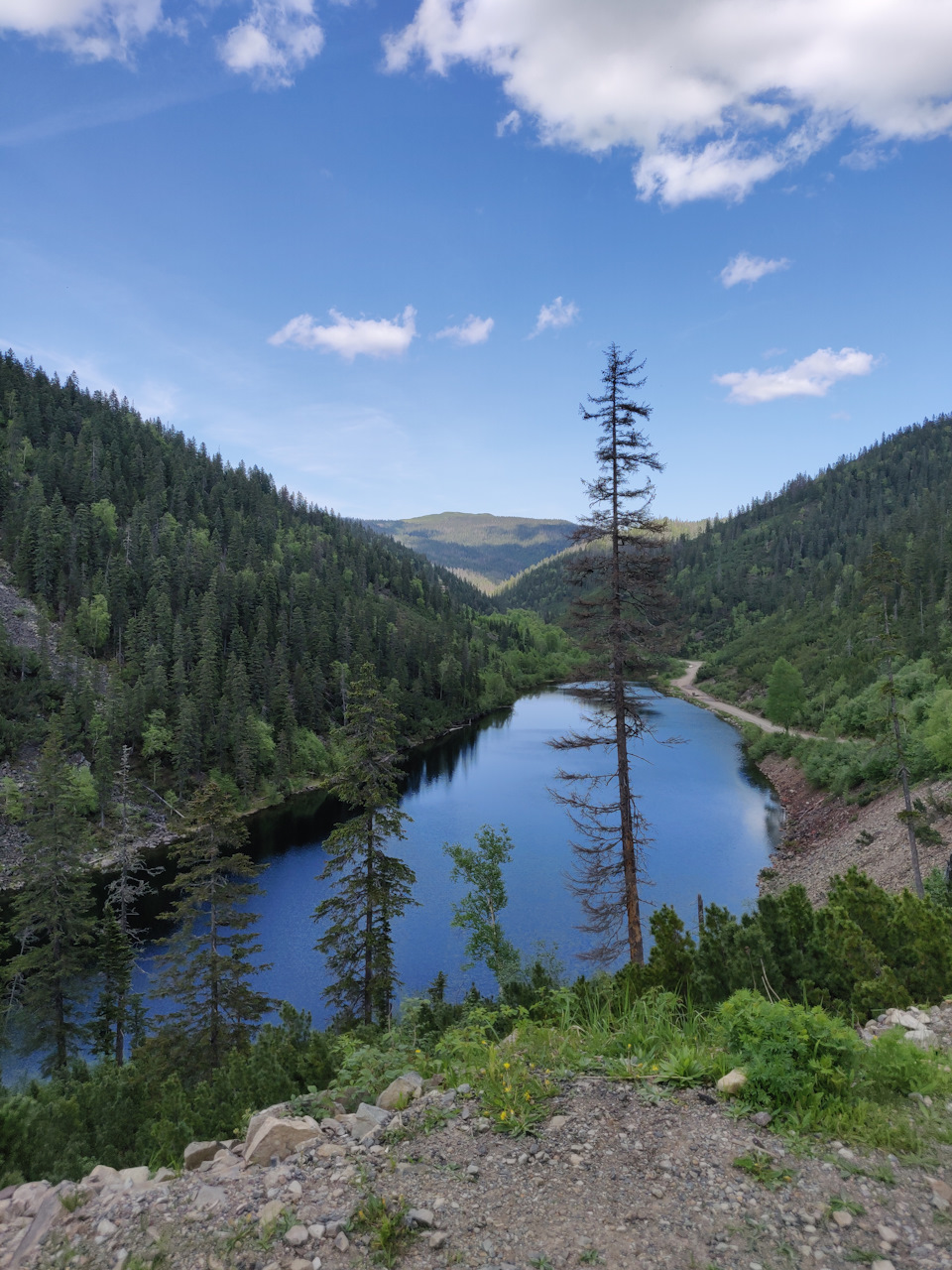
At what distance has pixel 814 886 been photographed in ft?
95.8

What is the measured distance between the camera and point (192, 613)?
76.8 m

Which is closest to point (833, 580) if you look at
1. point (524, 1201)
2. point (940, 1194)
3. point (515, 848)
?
point (515, 848)

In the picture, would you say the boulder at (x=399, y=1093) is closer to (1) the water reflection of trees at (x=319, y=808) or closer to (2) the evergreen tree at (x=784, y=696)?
(1) the water reflection of trees at (x=319, y=808)

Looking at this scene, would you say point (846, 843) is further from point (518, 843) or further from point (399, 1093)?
point (399, 1093)

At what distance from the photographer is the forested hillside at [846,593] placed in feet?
114

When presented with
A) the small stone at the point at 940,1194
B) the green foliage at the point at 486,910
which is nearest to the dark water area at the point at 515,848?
the green foliage at the point at 486,910

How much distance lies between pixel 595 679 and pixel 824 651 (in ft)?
Result: 234

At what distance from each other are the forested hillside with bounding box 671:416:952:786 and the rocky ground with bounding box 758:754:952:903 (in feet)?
8.27

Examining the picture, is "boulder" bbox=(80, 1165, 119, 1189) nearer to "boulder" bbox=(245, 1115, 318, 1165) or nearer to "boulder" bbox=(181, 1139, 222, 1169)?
"boulder" bbox=(181, 1139, 222, 1169)

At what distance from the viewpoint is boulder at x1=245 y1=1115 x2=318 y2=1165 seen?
4.87 meters

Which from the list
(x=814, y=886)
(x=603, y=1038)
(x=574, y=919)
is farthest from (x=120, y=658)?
(x=603, y=1038)

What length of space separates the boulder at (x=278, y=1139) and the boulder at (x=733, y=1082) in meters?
3.22

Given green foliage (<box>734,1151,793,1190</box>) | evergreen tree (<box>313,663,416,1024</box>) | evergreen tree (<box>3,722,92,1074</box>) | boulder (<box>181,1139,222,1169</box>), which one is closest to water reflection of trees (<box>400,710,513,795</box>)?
evergreen tree (<box>3,722,92,1074</box>)

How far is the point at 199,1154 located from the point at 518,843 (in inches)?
1462
